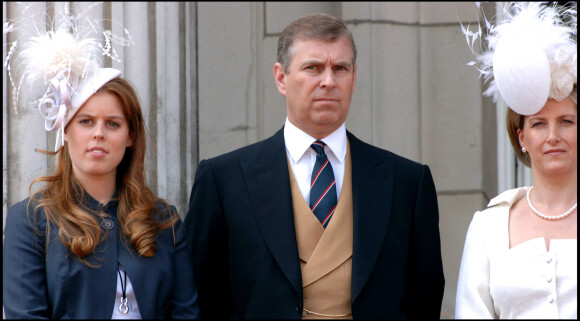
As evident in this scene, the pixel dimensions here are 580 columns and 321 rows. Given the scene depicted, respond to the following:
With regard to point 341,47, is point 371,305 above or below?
below

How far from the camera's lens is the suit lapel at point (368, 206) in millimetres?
4051

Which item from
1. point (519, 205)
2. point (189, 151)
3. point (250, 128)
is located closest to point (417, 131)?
point (250, 128)

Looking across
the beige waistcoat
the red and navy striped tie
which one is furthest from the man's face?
the beige waistcoat

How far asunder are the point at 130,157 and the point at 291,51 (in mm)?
745

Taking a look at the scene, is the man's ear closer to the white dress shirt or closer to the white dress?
the white dress shirt

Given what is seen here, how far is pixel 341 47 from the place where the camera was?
13.9ft

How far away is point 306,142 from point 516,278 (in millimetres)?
939

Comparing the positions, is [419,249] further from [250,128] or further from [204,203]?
[250,128]

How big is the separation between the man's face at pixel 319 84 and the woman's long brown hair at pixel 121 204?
24.0 inches

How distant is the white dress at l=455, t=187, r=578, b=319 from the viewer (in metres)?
4.01

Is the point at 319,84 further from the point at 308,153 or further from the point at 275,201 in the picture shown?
the point at 275,201

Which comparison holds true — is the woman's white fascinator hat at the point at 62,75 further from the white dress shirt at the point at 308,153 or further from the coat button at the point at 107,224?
the white dress shirt at the point at 308,153

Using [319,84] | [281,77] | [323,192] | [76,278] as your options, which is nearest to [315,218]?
[323,192]

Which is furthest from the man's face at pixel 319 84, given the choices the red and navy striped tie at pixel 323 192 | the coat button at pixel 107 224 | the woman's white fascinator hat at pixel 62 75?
the coat button at pixel 107 224
